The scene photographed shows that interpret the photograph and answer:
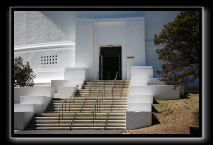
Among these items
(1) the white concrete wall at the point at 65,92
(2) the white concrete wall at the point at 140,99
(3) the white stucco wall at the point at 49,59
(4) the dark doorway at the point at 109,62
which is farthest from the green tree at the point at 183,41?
(3) the white stucco wall at the point at 49,59

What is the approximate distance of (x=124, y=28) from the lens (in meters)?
25.5

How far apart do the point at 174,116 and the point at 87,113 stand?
4.05m

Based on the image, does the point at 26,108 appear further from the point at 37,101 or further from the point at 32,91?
the point at 32,91

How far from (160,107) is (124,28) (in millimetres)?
8536

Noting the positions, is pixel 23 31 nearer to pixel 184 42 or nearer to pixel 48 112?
pixel 48 112

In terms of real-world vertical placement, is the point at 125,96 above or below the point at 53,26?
below

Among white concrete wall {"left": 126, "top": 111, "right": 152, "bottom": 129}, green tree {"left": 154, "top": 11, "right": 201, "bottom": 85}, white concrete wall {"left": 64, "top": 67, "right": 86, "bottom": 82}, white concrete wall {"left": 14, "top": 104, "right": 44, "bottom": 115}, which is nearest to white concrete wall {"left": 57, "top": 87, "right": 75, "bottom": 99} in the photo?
white concrete wall {"left": 64, "top": 67, "right": 86, "bottom": 82}

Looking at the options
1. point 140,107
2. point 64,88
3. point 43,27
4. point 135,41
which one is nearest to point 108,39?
point 135,41

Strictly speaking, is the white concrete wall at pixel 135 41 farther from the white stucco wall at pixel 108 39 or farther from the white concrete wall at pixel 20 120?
the white concrete wall at pixel 20 120

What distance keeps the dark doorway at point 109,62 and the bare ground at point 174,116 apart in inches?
267

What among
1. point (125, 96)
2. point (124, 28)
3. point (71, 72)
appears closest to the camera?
point (125, 96)

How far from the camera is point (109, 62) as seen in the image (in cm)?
2820

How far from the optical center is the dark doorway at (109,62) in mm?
25734
